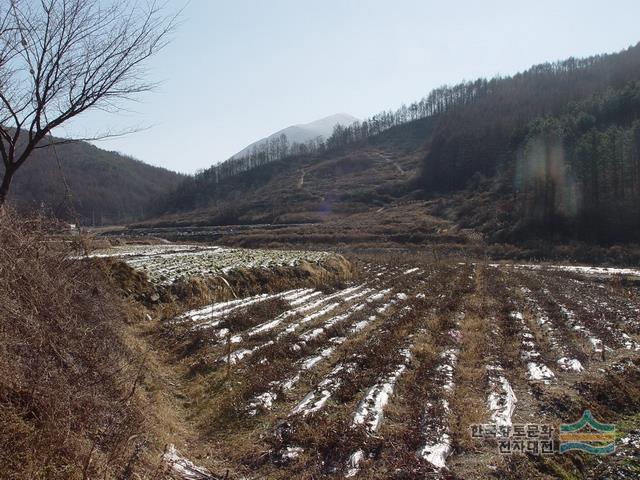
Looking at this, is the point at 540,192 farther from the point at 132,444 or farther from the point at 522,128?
the point at 132,444

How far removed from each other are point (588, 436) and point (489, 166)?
90.9m

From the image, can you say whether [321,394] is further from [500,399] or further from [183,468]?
[500,399]

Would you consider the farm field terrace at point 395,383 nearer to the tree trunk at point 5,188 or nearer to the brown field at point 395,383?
the brown field at point 395,383

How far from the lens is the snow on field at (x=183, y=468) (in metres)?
4.21

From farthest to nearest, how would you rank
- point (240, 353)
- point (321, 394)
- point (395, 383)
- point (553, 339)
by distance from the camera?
point (553, 339), point (240, 353), point (395, 383), point (321, 394)

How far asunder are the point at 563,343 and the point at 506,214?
47434 mm

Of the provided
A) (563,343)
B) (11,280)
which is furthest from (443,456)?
(563,343)

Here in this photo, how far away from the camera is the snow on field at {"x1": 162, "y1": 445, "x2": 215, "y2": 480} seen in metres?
4.21

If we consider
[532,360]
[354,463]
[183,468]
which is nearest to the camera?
[183,468]

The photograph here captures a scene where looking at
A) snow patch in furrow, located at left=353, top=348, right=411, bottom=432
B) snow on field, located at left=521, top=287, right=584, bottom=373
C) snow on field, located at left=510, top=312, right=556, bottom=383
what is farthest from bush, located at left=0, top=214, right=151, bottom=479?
snow on field, located at left=521, top=287, right=584, bottom=373

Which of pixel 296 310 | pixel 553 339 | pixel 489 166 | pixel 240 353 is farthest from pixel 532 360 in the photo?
pixel 489 166

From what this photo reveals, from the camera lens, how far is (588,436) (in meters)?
4.97

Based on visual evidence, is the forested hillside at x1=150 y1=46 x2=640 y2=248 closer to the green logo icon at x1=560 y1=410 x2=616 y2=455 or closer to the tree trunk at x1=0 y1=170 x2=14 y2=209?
the green logo icon at x1=560 y1=410 x2=616 y2=455

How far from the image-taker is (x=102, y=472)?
346 centimetres
